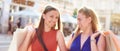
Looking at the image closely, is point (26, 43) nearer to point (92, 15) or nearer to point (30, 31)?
point (30, 31)

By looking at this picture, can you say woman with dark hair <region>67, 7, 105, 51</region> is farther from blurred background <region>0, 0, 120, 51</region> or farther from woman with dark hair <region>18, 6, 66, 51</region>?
blurred background <region>0, 0, 120, 51</region>

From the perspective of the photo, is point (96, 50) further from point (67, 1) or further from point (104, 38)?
point (67, 1)

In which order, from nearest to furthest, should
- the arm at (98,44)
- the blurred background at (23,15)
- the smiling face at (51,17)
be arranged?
the arm at (98,44), the smiling face at (51,17), the blurred background at (23,15)

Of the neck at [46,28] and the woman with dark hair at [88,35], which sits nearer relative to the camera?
the woman with dark hair at [88,35]

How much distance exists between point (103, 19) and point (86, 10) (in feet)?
186

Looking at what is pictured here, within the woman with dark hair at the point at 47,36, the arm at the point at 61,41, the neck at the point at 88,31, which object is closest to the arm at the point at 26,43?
the woman with dark hair at the point at 47,36

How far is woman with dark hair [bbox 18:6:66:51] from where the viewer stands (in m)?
3.18

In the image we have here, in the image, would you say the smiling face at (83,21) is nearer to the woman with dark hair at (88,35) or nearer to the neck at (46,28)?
the woman with dark hair at (88,35)

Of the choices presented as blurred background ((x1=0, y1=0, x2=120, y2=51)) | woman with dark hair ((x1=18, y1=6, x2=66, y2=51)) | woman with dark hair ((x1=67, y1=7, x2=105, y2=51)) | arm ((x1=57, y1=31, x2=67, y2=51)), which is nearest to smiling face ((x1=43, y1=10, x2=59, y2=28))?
woman with dark hair ((x1=18, y1=6, x2=66, y2=51))

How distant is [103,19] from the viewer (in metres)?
59.3

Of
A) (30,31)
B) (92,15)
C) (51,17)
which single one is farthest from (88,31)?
(30,31)

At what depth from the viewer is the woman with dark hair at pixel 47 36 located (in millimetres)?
3184

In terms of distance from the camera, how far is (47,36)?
Result: 3.23 metres

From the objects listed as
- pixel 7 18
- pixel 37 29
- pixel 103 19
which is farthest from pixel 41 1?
pixel 37 29
